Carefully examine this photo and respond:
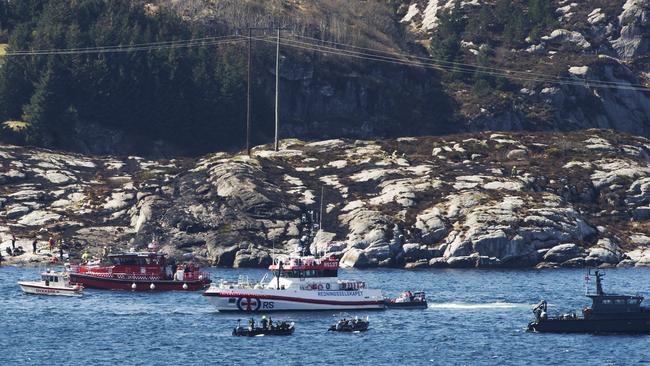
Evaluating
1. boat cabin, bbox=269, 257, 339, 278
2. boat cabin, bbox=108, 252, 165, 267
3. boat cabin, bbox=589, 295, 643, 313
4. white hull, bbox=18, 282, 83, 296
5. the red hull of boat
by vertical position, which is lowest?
boat cabin, bbox=589, 295, 643, 313

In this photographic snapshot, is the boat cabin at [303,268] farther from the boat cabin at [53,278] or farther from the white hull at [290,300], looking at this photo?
the boat cabin at [53,278]

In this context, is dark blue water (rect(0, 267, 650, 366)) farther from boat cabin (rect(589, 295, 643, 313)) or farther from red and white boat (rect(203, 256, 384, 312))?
boat cabin (rect(589, 295, 643, 313))

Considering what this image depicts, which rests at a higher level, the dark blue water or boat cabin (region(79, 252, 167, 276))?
boat cabin (region(79, 252, 167, 276))

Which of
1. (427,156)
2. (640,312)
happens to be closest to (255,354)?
(640,312)

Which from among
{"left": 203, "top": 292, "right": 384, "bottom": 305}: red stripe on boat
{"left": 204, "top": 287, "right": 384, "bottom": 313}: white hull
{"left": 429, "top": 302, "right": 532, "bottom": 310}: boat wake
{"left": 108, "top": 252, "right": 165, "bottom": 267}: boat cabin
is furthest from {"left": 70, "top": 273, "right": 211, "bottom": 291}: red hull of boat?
{"left": 429, "top": 302, "right": 532, "bottom": 310}: boat wake

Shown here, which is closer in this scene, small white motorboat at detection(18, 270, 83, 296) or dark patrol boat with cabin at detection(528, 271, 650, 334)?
dark patrol boat with cabin at detection(528, 271, 650, 334)

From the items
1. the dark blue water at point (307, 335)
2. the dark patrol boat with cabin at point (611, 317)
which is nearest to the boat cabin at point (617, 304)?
the dark patrol boat with cabin at point (611, 317)

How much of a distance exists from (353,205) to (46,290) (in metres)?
50.8

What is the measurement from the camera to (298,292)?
126m

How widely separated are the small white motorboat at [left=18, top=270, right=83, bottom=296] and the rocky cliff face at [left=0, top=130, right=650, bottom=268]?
26222mm

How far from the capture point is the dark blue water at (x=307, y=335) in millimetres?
101125

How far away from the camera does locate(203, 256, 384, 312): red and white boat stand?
4892 inches

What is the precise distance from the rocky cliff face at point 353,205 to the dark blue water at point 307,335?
21305 millimetres

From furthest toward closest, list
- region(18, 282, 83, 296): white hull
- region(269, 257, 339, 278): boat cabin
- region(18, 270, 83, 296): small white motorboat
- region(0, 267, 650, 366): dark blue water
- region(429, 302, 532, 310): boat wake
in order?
region(18, 270, 83, 296): small white motorboat, region(18, 282, 83, 296): white hull, region(429, 302, 532, 310): boat wake, region(269, 257, 339, 278): boat cabin, region(0, 267, 650, 366): dark blue water
